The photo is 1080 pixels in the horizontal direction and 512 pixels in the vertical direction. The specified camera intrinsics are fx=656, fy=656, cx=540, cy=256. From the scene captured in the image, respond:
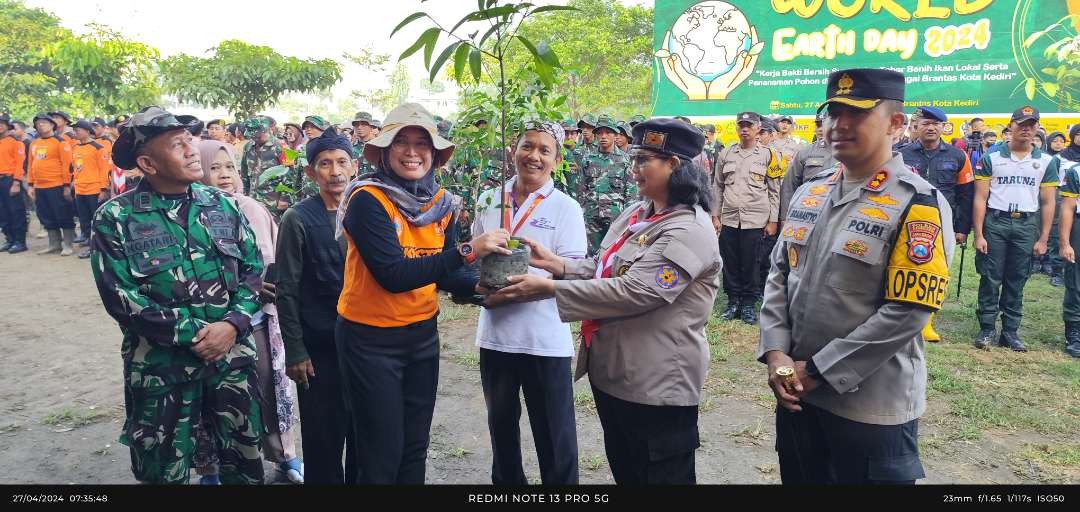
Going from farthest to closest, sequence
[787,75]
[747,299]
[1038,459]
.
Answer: [787,75]
[747,299]
[1038,459]

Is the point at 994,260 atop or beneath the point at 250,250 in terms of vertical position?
beneath

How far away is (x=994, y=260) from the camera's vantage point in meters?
6.14

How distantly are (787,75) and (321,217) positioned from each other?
15.8 m

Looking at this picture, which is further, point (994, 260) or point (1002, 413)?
point (994, 260)

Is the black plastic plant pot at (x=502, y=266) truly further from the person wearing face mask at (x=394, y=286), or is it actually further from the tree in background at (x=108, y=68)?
the tree in background at (x=108, y=68)

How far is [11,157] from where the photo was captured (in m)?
11.1

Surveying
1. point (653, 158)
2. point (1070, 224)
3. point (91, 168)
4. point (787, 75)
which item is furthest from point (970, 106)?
point (91, 168)

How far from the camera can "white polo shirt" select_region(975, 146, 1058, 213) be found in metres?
5.95

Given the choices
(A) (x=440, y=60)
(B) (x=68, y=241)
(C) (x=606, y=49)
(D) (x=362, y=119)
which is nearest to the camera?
(A) (x=440, y=60)

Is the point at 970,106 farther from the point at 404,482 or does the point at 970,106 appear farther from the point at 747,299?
the point at 404,482

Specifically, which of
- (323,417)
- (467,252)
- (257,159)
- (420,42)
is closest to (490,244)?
(467,252)

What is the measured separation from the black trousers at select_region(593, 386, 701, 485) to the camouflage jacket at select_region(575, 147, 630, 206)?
5.81 metres

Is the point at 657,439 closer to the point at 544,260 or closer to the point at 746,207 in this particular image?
the point at 544,260

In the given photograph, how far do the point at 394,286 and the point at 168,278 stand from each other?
2.93ft
